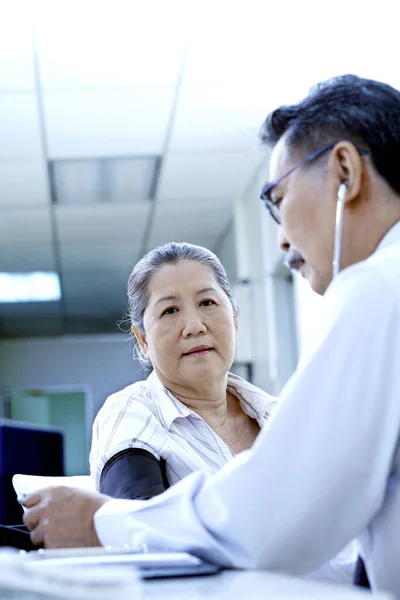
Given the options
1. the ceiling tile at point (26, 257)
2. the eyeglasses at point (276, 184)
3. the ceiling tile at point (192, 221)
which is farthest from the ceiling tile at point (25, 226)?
the eyeglasses at point (276, 184)

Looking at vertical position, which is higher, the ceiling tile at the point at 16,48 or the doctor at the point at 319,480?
the ceiling tile at the point at 16,48

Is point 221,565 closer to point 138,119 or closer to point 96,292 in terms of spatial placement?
point 138,119

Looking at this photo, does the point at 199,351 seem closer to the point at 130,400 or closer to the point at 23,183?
the point at 130,400

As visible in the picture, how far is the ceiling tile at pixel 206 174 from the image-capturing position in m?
4.96

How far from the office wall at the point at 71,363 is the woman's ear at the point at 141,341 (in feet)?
29.8

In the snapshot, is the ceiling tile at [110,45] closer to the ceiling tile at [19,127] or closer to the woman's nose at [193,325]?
the ceiling tile at [19,127]

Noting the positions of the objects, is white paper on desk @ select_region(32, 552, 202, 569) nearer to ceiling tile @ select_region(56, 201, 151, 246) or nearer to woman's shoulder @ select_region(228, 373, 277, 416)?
woman's shoulder @ select_region(228, 373, 277, 416)

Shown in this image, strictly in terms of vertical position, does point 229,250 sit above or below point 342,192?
above

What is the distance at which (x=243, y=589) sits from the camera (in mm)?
706

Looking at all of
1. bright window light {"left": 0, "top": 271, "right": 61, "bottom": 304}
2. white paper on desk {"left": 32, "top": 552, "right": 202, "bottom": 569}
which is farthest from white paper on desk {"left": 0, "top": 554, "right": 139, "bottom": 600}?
bright window light {"left": 0, "top": 271, "right": 61, "bottom": 304}

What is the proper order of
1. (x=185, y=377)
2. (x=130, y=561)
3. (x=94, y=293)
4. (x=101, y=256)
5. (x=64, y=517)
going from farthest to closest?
(x=94, y=293) < (x=101, y=256) < (x=185, y=377) < (x=64, y=517) < (x=130, y=561)

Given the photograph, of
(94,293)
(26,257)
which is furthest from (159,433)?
(94,293)

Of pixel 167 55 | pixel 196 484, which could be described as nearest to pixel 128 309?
pixel 196 484

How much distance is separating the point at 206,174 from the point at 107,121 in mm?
1060
